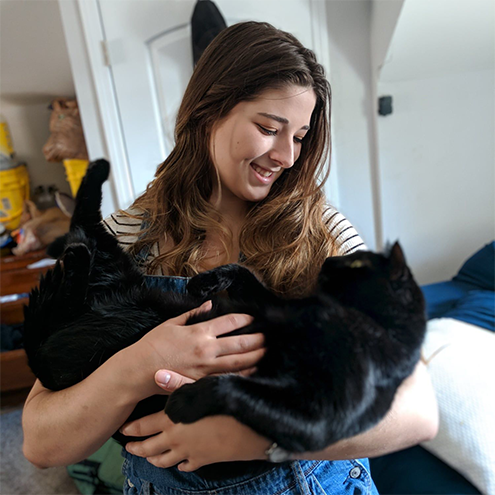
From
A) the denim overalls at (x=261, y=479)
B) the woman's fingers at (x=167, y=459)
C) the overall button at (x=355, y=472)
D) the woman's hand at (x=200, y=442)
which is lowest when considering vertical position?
the overall button at (x=355, y=472)

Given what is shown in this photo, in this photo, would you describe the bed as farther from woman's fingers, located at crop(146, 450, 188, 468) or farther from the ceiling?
the ceiling

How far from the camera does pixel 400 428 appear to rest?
1.72 ft

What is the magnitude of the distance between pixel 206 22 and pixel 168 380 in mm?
1754

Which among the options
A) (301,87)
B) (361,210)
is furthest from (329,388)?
(361,210)

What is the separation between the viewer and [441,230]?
200 cm

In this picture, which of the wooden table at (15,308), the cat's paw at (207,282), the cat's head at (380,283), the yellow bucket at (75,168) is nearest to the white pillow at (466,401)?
the cat's head at (380,283)

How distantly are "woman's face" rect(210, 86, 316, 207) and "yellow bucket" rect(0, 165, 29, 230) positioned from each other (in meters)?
2.46

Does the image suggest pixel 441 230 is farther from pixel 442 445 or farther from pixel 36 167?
pixel 36 167

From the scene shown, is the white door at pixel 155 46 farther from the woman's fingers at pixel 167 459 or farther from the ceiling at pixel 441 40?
the woman's fingers at pixel 167 459

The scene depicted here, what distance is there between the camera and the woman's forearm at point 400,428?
498 millimetres

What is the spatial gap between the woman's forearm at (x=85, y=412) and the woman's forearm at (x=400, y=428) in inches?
11.3

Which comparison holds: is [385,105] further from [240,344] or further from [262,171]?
[240,344]

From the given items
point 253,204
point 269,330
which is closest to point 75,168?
point 253,204

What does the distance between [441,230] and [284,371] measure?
1.87 meters
